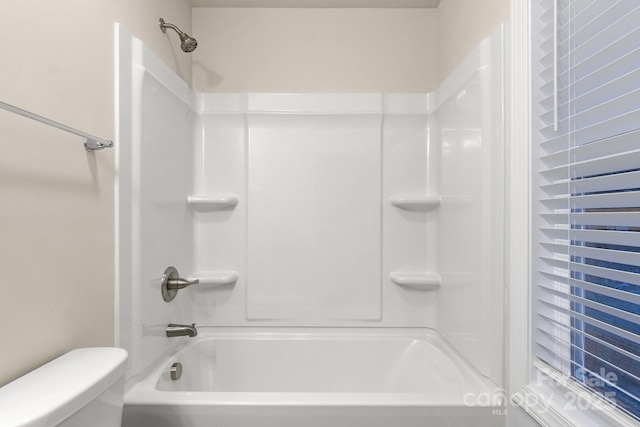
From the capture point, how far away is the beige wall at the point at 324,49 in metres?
1.94

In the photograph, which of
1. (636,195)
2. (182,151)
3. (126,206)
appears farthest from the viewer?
(182,151)

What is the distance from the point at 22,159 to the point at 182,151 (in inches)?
36.7

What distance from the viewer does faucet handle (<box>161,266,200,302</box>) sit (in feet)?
5.04

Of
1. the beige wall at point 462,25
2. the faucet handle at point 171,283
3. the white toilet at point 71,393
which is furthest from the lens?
the faucet handle at point 171,283

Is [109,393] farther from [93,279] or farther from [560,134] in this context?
[560,134]

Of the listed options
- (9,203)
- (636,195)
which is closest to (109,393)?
(9,203)

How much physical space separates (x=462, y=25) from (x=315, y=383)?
5.93 ft

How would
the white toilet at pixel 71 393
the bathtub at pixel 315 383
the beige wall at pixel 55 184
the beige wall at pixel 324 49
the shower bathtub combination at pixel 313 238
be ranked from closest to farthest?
the white toilet at pixel 71 393 → the beige wall at pixel 55 184 → the bathtub at pixel 315 383 → the shower bathtub combination at pixel 313 238 → the beige wall at pixel 324 49

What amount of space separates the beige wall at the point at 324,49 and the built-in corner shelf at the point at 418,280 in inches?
38.5

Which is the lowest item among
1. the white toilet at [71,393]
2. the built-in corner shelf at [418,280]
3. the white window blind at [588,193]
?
the white toilet at [71,393]

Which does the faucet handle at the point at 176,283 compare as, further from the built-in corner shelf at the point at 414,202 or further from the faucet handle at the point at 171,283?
the built-in corner shelf at the point at 414,202

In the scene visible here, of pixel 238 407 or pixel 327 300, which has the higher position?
pixel 327 300

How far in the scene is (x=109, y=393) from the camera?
0.88m

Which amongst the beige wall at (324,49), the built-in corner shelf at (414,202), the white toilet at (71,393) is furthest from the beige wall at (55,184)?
the built-in corner shelf at (414,202)
